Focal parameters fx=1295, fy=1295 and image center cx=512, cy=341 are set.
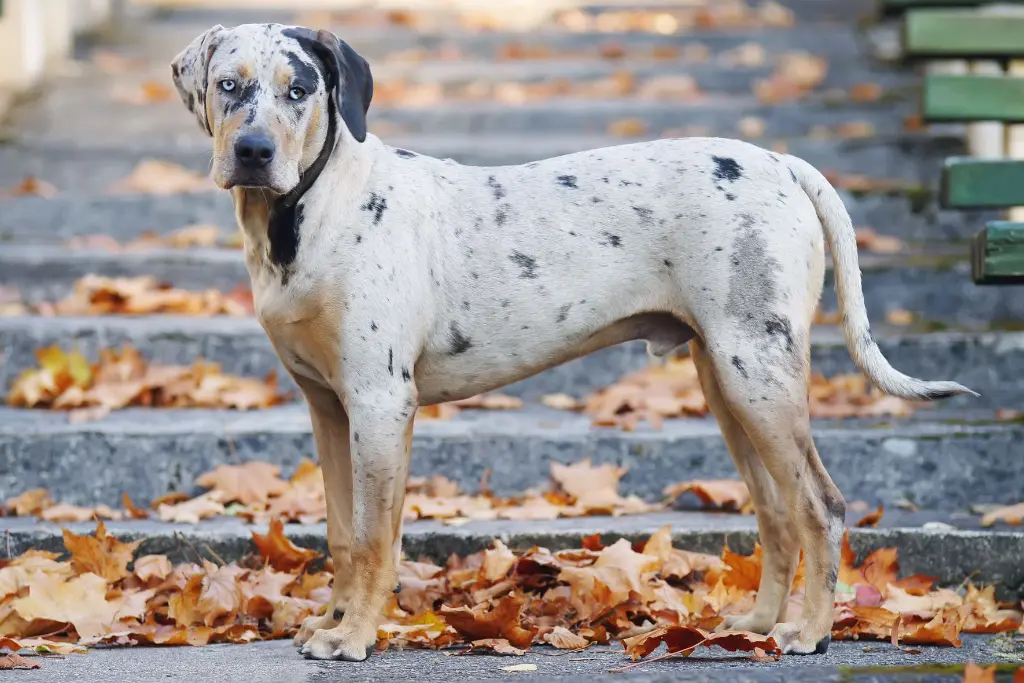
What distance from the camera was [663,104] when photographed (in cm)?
788

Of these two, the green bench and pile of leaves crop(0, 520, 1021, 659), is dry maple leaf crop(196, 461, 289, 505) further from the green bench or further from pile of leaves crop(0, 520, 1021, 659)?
the green bench

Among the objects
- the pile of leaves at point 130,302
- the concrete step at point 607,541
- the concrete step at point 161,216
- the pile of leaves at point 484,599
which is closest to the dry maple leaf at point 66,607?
the pile of leaves at point 484,599

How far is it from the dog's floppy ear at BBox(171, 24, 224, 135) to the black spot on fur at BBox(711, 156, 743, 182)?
144 centimetres

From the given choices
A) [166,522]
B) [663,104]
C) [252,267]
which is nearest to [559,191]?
[252,267]

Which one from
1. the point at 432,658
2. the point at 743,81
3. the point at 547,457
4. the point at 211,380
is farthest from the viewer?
the point at 743,81

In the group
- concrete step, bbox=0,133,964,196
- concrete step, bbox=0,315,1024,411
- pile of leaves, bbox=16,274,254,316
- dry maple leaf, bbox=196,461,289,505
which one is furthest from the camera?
concrete step, bbox=0,133,964,196

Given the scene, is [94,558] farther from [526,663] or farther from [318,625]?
[526,663]

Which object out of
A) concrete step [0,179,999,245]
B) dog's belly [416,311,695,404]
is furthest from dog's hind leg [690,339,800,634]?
concrete step [0,179,999,245]

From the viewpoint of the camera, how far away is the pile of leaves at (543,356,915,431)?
17.5ft

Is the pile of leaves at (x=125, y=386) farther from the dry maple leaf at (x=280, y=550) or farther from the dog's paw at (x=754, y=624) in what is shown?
the dog's paw at (x=754, y=624)

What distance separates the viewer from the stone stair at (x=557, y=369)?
189 inches

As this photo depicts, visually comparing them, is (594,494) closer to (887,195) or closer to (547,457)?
(547,457)

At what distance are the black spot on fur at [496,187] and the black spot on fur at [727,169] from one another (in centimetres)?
62

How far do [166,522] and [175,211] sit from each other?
→ 8.97 feet
